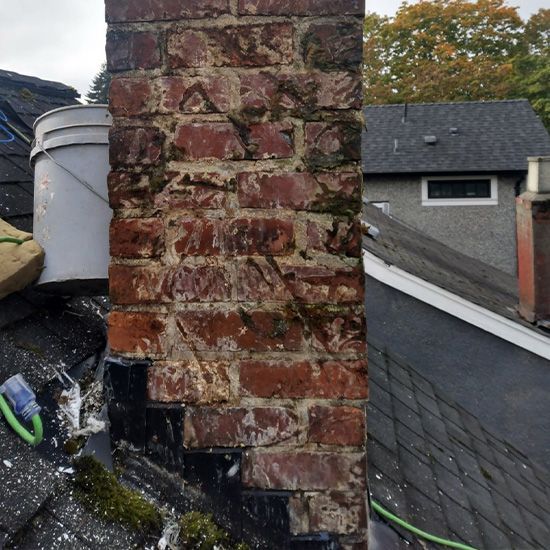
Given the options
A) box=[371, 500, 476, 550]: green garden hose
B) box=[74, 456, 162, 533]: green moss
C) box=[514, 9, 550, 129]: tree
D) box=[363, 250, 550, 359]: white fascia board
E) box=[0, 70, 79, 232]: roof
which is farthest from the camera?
box=[514, 9, 550, 129]: tree

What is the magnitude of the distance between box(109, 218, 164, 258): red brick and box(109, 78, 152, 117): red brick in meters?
0.24

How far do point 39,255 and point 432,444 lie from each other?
2022 millimetres

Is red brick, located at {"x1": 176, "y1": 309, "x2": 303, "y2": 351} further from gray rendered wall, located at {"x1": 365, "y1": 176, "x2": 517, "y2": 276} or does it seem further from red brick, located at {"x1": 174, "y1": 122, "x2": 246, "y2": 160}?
gray rendered wall, located at {"x1": 365, "y1": 176, "x2": 517, "y2": 276}

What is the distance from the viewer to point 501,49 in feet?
95.2

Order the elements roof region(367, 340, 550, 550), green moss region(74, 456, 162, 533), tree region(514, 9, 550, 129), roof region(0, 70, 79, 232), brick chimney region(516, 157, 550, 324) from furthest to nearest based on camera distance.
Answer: tree region(514, 9, 550, 129), brick chimney region(516, 157, 550, 324), roof region(0, 70, 79, 232), roof region(367, 340, 550, 550), green moss region(74, 456, 162, 533)

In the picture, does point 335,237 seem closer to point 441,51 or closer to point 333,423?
point 333,423

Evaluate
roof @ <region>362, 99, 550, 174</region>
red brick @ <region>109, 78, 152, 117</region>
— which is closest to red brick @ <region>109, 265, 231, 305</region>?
red brick @ <region>109, 78, 152, 117</region>

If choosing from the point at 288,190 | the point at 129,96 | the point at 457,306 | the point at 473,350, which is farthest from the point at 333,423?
the point at 473,350

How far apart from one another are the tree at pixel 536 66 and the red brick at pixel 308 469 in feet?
91.7

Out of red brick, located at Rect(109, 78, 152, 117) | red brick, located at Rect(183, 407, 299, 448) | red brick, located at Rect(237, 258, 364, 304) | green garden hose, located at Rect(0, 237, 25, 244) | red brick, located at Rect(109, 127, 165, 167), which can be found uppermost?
red brick, located at Rect(109, 78, 152, 117)

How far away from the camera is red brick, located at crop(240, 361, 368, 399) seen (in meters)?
1.36

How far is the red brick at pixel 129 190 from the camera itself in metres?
1.37

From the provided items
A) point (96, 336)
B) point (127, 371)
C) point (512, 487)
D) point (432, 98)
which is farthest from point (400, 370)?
point (432, 98)

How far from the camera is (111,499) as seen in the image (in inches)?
51.8
